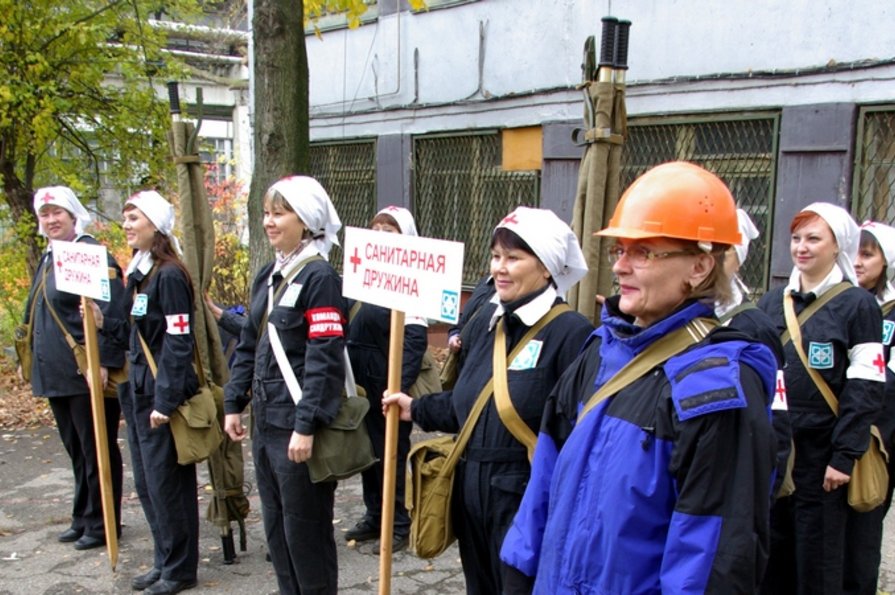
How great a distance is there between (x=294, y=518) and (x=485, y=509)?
105cm

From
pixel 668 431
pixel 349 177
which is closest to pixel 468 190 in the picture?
pixel 349 177

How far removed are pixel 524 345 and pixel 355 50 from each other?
9.60 metres

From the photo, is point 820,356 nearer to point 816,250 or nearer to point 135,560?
point 816,250

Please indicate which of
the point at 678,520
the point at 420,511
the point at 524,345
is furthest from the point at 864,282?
the point at 678,520

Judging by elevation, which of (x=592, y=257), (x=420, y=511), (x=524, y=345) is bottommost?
(x=420, y=511)

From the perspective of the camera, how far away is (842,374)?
352 cm

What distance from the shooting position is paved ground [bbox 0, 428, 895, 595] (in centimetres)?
445

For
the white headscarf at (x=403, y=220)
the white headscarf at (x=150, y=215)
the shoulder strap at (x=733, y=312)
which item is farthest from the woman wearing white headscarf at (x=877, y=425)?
the white headscarf at (x=150, y=215)

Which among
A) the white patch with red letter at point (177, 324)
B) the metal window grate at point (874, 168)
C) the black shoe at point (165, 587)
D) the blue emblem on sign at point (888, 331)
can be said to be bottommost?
the black shoe at point (165, 587)

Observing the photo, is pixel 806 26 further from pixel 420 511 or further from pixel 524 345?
pixel 420 511

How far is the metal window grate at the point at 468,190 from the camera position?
9.71 m

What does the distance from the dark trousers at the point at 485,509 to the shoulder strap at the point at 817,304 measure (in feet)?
5.09

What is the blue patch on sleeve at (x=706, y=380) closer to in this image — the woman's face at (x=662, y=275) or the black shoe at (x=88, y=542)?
the woman's face at (x=662, y=275)

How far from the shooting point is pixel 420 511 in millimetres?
3008
